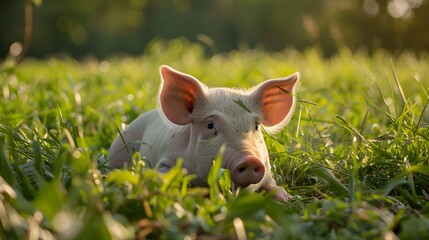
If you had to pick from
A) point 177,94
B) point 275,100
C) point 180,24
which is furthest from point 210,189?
point 180,24

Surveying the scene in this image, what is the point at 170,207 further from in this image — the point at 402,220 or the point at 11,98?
the point at 11,98

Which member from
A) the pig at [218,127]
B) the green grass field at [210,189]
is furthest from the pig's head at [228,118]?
the green grass field at [210,189]

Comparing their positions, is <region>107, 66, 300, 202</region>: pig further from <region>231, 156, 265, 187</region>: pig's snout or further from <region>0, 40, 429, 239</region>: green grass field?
<region>0, 40, 429, 239</region>: green grass field

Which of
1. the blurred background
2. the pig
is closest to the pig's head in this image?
the pig

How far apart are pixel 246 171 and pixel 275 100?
2.54 ft

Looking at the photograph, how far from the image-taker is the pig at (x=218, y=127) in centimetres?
287

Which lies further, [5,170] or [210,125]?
[210,125]

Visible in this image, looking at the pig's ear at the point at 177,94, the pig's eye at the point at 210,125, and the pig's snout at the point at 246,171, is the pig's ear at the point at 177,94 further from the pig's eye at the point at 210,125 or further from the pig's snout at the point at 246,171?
the pig's snout at the point at 246,171

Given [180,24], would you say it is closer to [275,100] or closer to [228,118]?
[275,100]

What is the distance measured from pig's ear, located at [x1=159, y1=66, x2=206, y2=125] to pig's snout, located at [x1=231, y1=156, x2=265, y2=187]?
1.83 ft

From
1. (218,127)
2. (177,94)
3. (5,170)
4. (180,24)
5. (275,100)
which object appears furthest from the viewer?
(180,24)

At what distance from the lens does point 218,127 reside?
3.03 meters

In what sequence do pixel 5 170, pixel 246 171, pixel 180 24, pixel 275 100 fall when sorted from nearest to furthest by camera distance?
1. pixel 5 170
2. pixel 246 171
3. pixel 275 100
4. pixel 180 24

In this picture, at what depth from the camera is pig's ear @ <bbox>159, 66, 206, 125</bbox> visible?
10.5 feet
